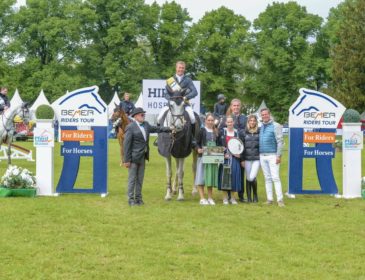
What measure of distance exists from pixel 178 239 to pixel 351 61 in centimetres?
3657

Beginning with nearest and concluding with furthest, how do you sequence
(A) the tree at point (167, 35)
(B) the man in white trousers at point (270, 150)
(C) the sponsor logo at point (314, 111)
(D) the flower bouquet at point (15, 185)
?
1. (B) the man in white trousers at point (270, 150)
2. (D) the flower bouquet at point (15, 185)
3. (C) the sponsor logo at point (314, 111)
4. (A) the tree at point (167, 35)

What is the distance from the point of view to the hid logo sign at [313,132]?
12594 millimetres

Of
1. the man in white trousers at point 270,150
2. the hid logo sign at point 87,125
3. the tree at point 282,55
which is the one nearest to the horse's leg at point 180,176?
the hid logo sign at point 87,125

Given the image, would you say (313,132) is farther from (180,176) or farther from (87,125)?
(87,125)

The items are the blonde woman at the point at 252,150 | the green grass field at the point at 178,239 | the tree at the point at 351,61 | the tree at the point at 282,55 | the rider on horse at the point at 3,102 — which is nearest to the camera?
the green grass field at the point at 178,239

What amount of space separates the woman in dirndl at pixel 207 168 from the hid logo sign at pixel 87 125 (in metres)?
2.21

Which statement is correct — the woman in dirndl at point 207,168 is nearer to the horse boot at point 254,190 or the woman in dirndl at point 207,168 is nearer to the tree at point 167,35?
the horse boot at point 254,190

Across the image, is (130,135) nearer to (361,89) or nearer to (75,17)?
(361,89)

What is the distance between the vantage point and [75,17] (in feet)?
169

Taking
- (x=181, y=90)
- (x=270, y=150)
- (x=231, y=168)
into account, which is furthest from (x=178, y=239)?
(x=181, y=90)

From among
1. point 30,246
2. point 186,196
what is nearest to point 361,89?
point 186,196

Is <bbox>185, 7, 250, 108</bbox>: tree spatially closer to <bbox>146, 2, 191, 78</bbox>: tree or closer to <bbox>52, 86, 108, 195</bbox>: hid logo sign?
<bbox>146, 2, 191, 78</bbox>: tree

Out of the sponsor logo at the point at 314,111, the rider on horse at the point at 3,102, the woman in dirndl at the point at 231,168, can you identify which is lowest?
the woman in dirndl at the point at 231,168

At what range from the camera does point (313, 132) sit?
12664 mm
